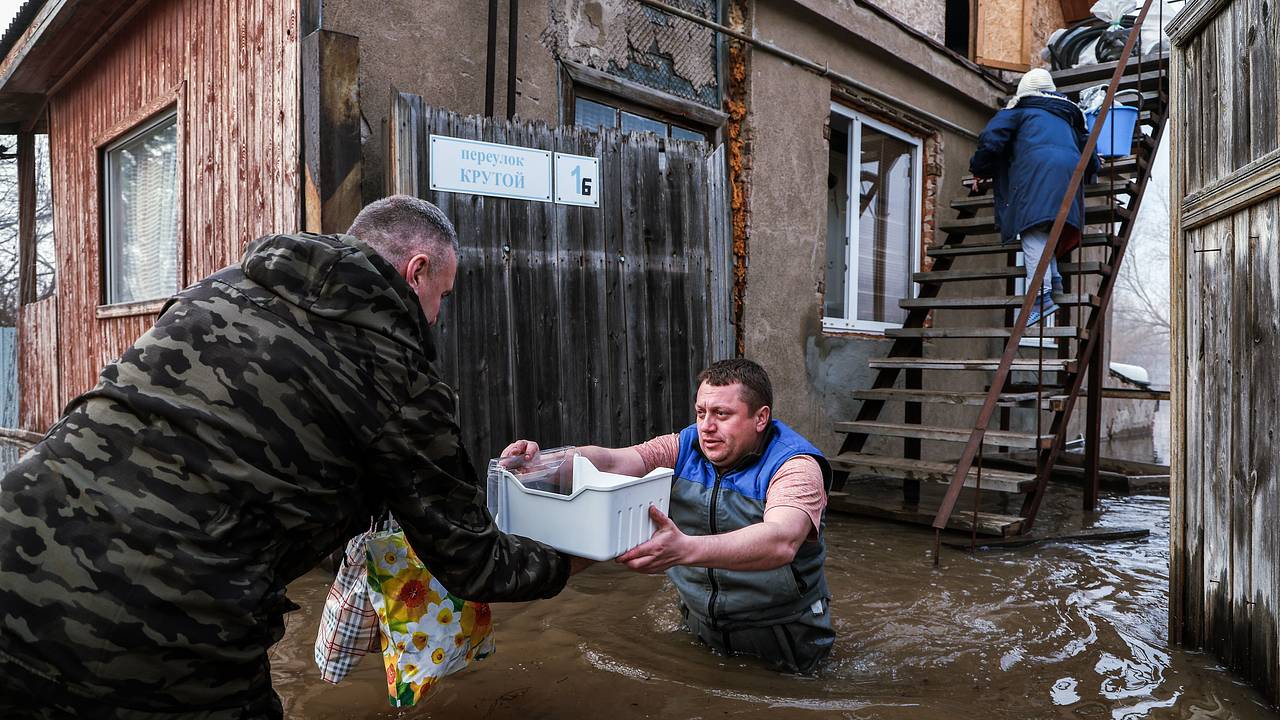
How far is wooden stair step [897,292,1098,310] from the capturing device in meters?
6.64

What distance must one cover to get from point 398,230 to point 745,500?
1604 millimetres

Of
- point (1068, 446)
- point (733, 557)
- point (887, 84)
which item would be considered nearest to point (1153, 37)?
point (887, 84)

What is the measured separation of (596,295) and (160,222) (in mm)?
3694

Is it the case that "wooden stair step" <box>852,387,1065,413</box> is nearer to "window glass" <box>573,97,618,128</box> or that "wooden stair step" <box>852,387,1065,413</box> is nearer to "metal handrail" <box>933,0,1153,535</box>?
"metal handrail" <box>933,0,1153,535</box>

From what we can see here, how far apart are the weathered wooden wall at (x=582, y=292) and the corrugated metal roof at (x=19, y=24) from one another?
4.74 metres

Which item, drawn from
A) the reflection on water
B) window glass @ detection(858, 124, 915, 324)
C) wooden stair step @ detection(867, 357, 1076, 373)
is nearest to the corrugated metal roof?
the reflection on water

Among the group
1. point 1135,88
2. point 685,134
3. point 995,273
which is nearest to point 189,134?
point 685,134

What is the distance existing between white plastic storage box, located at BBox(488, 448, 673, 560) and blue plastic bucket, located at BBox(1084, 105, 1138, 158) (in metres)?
6.88

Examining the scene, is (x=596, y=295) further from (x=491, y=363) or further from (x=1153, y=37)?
(x=1153, y=37)

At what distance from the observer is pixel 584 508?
2.33m

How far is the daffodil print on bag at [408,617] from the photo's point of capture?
236cm

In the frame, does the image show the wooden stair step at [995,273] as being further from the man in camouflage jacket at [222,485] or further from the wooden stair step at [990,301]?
the man in camouflage jacket at [222,485]

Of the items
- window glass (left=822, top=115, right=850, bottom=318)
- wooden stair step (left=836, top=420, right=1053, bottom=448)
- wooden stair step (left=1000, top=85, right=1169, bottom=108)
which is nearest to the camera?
wooden stair step (left=836, top=420, right=1053, bottom=448)

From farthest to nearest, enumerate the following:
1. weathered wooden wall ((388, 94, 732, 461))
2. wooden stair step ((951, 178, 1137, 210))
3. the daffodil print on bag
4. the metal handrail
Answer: wooden stair step ((951, 178, 1137, 210)) < the metal handrail < weathered wooden wall ((388, 94, 732, 461)) < the daffodil print on bag
